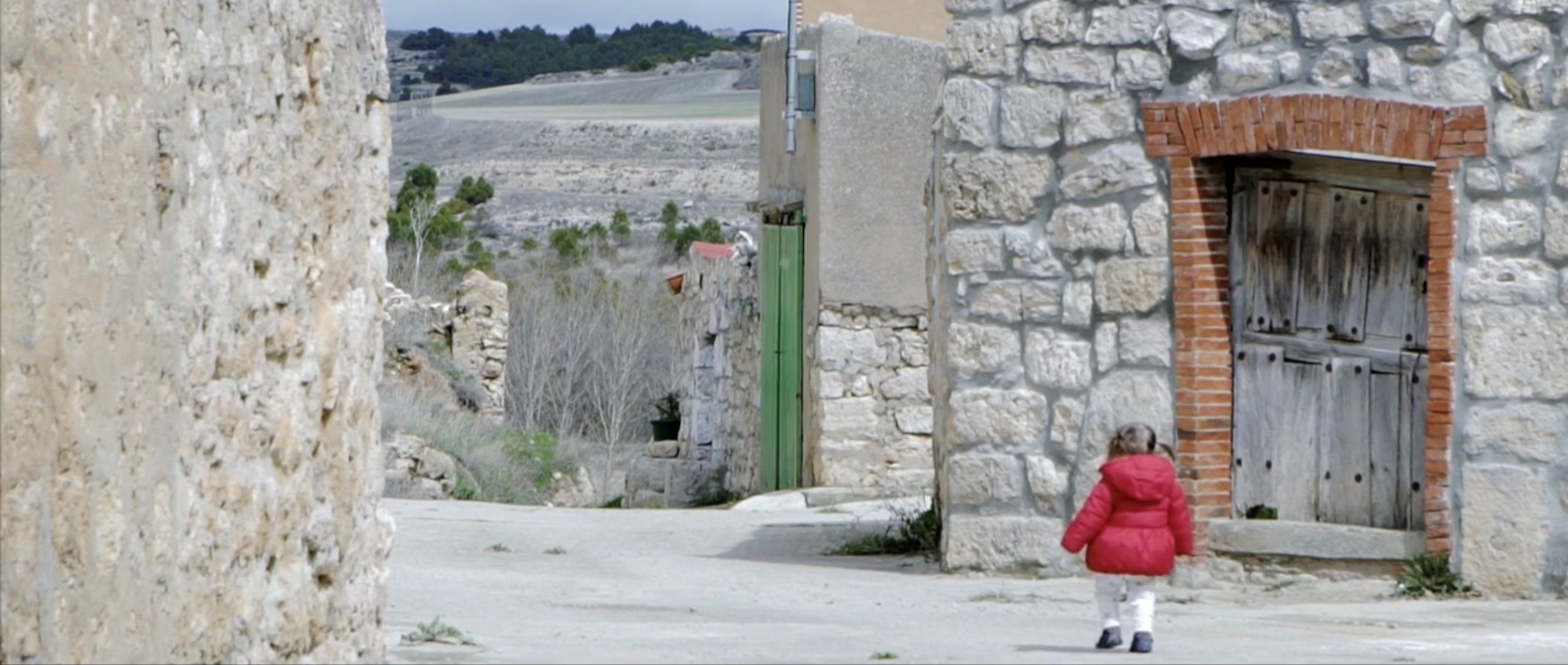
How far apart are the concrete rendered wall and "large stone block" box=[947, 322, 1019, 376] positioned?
287 inches

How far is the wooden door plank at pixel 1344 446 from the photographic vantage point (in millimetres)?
9070

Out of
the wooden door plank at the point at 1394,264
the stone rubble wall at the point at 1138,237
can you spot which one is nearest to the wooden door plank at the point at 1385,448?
the wooden door plank at the point at 1394,264

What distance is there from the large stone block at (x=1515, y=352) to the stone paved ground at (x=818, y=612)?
2.99 ft

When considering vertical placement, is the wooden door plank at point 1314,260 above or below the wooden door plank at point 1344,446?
above

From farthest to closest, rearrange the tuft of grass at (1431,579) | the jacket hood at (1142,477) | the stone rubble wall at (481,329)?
the stone rubble wall at (481,329) < the tuft of grass at (1431,579) < the jacket hood at (1142,477)

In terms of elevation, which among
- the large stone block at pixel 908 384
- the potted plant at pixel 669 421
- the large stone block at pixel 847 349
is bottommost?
the potted plant at pixel 669 421

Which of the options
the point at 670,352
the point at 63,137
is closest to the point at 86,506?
the point at 63,137

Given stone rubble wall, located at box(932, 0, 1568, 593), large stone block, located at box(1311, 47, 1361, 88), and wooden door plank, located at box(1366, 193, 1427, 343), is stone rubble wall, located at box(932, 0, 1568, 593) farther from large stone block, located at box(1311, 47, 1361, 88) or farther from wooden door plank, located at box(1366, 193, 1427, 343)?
wooden door plank, located at box(1366, 193, 1427, 343)

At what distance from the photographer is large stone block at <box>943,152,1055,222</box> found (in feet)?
30.3

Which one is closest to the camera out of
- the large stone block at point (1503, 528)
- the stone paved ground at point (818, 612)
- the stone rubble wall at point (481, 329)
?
the stone paved ground at point (818, 612)

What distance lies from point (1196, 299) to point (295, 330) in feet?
16.9

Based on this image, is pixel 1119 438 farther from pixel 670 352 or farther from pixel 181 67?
pixel 670 352

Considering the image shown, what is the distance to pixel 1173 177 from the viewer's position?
29.4 ft

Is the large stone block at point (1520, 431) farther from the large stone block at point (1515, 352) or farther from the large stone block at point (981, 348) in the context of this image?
the large stone block at point (981, 348)
